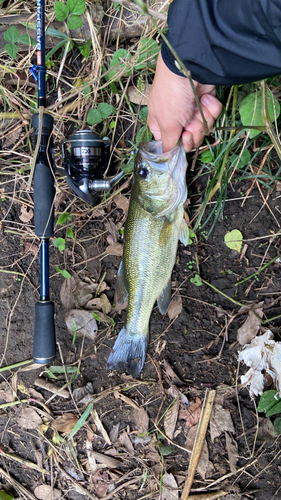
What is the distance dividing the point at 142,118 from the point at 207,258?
1089mm

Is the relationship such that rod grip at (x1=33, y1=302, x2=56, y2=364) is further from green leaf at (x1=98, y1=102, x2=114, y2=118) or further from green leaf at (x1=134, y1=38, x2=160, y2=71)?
green leaf at (x1=134, y1=38, x2=160, y2=71)

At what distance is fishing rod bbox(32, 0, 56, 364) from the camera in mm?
1906

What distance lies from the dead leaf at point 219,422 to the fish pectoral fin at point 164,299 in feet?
2.72

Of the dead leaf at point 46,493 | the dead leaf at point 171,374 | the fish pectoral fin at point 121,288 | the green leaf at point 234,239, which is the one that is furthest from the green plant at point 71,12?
the dead leaf at point 46,493

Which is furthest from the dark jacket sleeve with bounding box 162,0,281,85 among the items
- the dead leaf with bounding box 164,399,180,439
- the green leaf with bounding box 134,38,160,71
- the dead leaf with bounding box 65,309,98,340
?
the dead leaf with bounding box 164,399,180,439

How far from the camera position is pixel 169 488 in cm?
235

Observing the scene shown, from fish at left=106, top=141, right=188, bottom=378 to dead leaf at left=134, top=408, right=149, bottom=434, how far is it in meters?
0.35

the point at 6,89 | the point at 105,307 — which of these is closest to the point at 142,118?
the point at 6,89

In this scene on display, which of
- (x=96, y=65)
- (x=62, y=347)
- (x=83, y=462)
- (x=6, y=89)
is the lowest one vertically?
(x=83, y=462)

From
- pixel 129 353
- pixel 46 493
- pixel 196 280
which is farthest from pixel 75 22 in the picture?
pixel 46 493

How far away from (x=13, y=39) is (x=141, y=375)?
2.58 m

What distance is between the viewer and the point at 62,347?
2494 mm

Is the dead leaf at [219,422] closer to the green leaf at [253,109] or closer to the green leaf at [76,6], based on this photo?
the green leaf at [253,109]

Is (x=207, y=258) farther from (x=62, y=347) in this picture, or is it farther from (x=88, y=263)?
(x=62, y=347)
